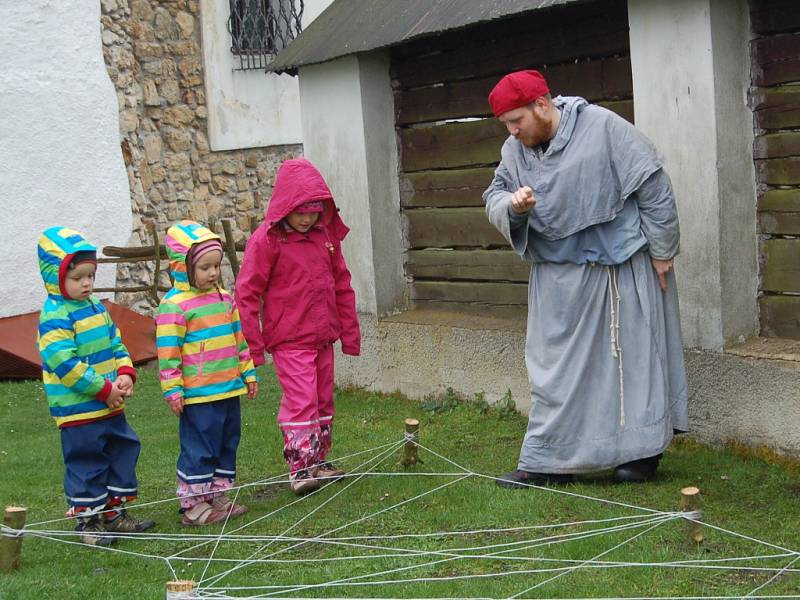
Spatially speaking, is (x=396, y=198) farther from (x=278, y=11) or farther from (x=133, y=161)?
(x=278, y=11)

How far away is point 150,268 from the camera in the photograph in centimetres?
1278

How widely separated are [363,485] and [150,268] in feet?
23.7

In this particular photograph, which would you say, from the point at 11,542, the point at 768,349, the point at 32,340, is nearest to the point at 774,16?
the point at 768,349

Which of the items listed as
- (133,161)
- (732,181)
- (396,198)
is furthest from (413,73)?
(133,161)

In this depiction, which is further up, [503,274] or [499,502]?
[503,274]

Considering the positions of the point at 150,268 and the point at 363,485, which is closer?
the point at 363,485

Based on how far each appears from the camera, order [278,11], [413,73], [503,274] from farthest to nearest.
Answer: [278,11] → [413,73] → [503,274]

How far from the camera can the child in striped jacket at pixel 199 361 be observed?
5.45 meters

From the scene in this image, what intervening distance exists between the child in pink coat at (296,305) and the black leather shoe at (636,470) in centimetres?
138

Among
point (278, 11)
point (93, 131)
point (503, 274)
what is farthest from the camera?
point (278, 11)

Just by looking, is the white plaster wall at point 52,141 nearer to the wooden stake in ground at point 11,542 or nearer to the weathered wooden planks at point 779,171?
the wooden stake in ground at point 11,542

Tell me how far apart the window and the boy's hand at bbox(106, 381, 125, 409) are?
8.62m

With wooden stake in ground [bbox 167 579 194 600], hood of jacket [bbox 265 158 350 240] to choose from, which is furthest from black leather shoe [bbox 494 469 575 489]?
wooden stake in ground [bbox 167 579 194 600]

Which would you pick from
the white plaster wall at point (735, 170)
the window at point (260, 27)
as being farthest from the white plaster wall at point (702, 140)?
the window at point (260, 27)
